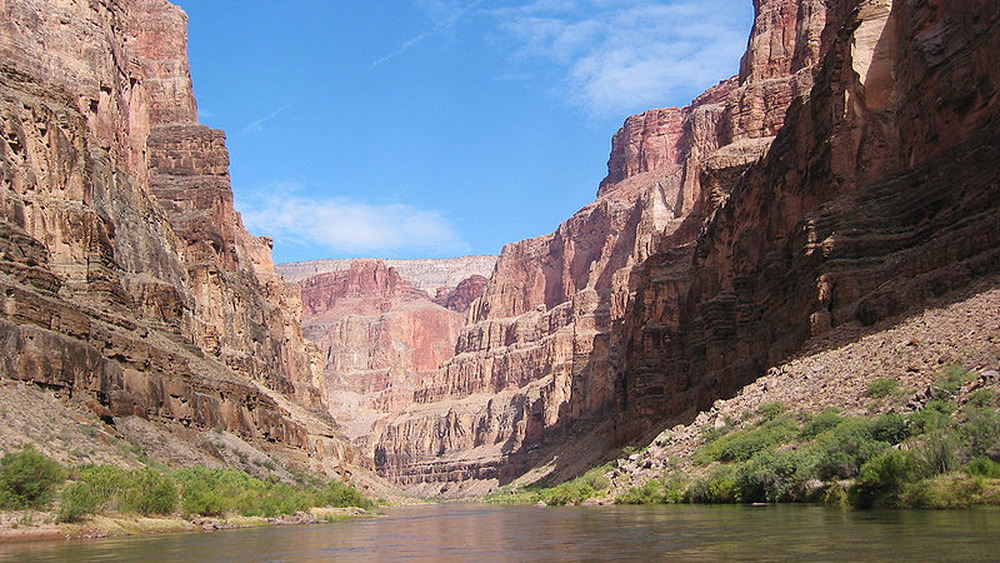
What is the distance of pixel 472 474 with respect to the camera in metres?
193

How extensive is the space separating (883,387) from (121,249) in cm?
4560

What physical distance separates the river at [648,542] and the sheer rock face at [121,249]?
13855 millimetres

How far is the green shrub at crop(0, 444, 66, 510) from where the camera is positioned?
3262 cm

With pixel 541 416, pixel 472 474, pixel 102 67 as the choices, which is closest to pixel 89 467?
pixel 102 67

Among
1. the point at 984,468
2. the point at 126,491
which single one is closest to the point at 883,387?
the point at 984,468

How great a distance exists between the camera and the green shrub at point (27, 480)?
32625 millimetres

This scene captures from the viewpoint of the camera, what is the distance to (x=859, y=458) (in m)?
34.8

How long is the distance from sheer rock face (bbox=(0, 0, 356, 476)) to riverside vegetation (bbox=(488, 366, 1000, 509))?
83.9ft

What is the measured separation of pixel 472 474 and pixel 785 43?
4078 inches

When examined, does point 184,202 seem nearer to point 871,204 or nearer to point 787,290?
point 787,290

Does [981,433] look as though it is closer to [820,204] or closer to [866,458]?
[866,458]

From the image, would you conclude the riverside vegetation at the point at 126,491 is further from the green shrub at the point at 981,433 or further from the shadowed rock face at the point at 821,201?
the shadowed rock face at the point at 821,201

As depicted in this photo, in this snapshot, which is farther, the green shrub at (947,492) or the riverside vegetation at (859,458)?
the riverside vegetation at (859,458)

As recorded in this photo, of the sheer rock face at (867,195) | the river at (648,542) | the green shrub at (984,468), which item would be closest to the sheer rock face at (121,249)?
the river at (648,542)
